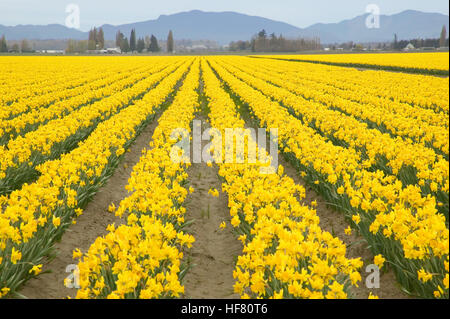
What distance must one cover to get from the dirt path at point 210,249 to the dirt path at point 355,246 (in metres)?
1.61

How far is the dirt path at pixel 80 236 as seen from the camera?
4863 mm

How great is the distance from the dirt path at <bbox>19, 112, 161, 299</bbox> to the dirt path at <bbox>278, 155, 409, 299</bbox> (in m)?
3.67

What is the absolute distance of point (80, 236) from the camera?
6254mm

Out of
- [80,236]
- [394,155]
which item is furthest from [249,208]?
[394,155]

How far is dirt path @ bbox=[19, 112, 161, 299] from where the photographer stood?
4.86 m

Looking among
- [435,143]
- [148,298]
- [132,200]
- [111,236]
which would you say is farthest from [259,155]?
[148,298]

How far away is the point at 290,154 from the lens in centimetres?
991

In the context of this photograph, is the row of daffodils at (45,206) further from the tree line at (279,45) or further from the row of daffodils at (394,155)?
the tree line at (279,45)

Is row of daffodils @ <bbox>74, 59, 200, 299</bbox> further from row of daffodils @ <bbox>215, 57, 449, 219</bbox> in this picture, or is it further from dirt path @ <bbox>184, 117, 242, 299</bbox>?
row of daffodils @ <bbox>215, 57, 449, 219</bbox>

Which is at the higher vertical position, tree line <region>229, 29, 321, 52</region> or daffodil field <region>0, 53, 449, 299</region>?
tree line <region>229, 29, 321, 52</region>

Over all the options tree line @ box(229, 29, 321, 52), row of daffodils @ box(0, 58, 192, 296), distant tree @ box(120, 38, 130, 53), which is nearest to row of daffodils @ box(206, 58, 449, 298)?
row of daffodils @ box(0, 58, 192, 296)

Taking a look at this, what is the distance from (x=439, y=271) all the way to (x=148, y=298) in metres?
3.06

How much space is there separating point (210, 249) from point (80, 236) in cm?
214
